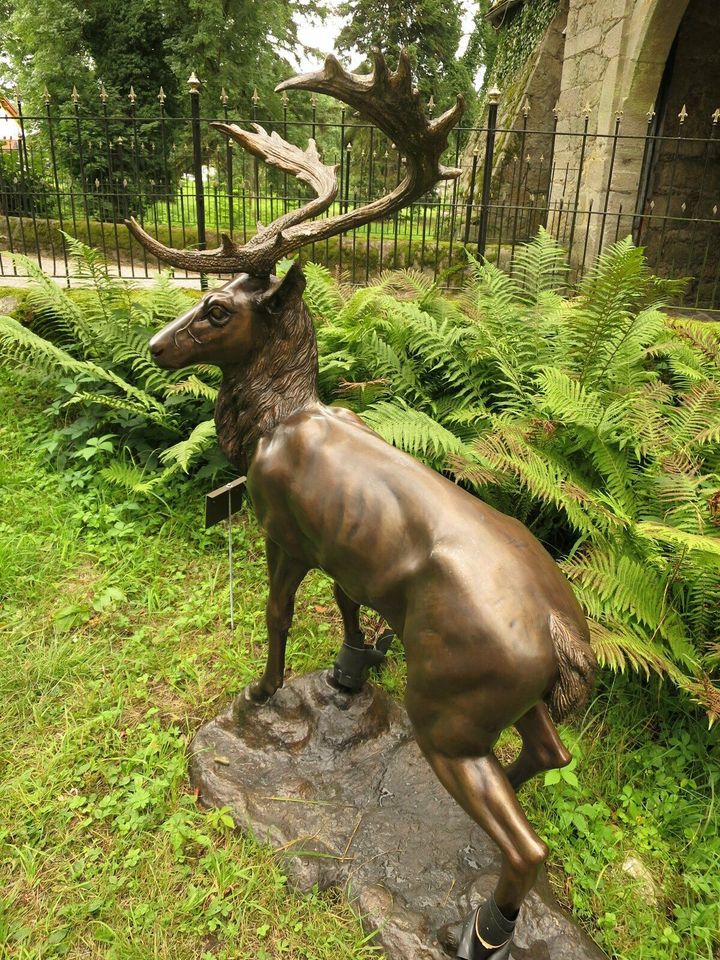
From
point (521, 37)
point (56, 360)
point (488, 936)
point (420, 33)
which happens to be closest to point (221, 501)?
point (488, 936)

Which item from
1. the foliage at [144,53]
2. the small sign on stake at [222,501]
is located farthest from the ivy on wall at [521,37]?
the small sign on stake at [222,501]

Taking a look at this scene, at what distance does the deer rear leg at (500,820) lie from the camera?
1.54 meters

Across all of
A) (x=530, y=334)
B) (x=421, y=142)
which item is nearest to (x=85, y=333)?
(x=530, y=334)

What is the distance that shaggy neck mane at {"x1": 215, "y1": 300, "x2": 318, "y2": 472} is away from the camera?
2.14m

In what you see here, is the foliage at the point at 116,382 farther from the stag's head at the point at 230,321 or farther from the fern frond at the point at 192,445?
the stag's head at the point at 230,321

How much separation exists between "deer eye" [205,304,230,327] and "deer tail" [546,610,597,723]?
4.22 ft

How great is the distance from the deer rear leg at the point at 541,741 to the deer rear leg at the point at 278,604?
88 cm

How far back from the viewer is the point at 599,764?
9.32 feet

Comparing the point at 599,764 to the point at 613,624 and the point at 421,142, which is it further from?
the point at 421,142

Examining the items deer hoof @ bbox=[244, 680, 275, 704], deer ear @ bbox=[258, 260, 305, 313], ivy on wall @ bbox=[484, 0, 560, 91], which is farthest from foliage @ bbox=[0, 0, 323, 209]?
deer hoof @ bbox=[244, 680, 275, 704]

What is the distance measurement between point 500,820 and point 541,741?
0.99 ft

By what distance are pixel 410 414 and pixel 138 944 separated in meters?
2.57

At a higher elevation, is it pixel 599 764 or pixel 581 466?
pixel 581 466

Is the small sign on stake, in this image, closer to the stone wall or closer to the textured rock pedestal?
the textured rock pedestal
